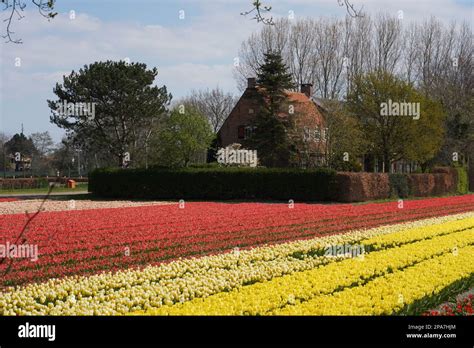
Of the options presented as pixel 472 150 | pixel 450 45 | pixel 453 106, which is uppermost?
pixel 450 45

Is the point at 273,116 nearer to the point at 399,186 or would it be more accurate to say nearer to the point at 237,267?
the point at 399,186

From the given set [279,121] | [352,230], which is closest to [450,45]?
[279,121]

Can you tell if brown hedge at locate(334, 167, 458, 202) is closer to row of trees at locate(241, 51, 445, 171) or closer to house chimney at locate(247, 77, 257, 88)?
row of trees at locate(241, 51, 445, 171)

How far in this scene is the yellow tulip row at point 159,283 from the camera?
820 centimetres

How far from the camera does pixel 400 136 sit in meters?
40.2

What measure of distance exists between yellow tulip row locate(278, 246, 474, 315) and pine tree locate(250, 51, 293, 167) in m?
30.9

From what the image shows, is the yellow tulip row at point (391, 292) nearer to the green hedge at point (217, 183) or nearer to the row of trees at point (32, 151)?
the green hedge at point (217, 183)

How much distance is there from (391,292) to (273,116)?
34111 mm

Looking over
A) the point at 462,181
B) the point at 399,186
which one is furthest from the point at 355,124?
the point at 462,181

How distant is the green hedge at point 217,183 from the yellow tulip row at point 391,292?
21167mm

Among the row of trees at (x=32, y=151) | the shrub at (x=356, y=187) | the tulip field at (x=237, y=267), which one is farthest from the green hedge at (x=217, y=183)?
the row of trees at (x=32, y=151)
